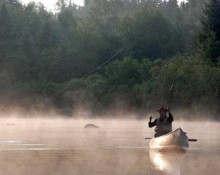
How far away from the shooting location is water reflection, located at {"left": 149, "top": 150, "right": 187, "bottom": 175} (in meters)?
26.8

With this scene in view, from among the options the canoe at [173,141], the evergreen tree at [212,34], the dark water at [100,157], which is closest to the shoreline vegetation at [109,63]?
the evergreen tree at [212,34]

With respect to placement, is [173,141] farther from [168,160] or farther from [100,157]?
[100,157]

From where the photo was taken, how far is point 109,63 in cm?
9681

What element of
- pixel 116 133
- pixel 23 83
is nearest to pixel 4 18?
pixel 23 83

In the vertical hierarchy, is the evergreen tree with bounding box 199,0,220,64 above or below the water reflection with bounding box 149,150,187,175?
above

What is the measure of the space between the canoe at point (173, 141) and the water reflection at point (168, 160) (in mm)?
266

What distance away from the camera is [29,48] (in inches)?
4087

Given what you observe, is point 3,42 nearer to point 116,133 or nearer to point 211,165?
point 116,133

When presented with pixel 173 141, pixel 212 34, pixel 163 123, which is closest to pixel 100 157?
pixel 173 141

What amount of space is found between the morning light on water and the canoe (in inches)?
1.7

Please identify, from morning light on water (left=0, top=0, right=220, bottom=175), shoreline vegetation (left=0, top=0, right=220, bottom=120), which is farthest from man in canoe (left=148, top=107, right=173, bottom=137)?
shoreline vegetation (left=0, top=0, right=220, bottom=120)

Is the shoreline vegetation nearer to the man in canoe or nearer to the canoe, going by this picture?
the man in canoe

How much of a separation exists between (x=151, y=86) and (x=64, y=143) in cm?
3719

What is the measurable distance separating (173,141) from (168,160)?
306cm
